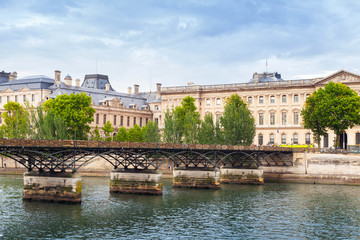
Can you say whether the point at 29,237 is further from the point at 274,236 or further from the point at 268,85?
the point at 268,85

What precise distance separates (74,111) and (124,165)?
1491 inches

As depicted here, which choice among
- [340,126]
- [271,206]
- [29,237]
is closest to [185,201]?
[271,206]

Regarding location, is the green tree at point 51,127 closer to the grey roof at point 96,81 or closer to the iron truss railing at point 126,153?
the iron truss railing at point 126,153

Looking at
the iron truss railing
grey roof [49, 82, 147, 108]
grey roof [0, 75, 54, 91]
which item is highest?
grey roof [0, 75, 54, 91]

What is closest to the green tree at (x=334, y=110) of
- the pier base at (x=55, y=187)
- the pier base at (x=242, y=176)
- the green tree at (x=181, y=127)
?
the pier base at (x=242, y=176)

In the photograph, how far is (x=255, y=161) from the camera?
87062 millimetres

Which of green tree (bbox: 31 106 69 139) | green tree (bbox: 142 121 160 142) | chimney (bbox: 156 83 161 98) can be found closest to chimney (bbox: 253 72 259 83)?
chimney (bbox: 156 83 161 98)

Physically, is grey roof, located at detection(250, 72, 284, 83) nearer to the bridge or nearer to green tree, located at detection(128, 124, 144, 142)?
green tree, located at detection(128, 124, 144, 142)

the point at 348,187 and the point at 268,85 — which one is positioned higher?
the point at 268,85

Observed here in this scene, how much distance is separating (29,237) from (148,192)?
25.4 m

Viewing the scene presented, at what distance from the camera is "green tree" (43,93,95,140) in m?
98.8

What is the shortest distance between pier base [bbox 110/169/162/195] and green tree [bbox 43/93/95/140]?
3625cm

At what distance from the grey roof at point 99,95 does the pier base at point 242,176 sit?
2257 inches

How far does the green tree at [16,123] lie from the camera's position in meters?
101
